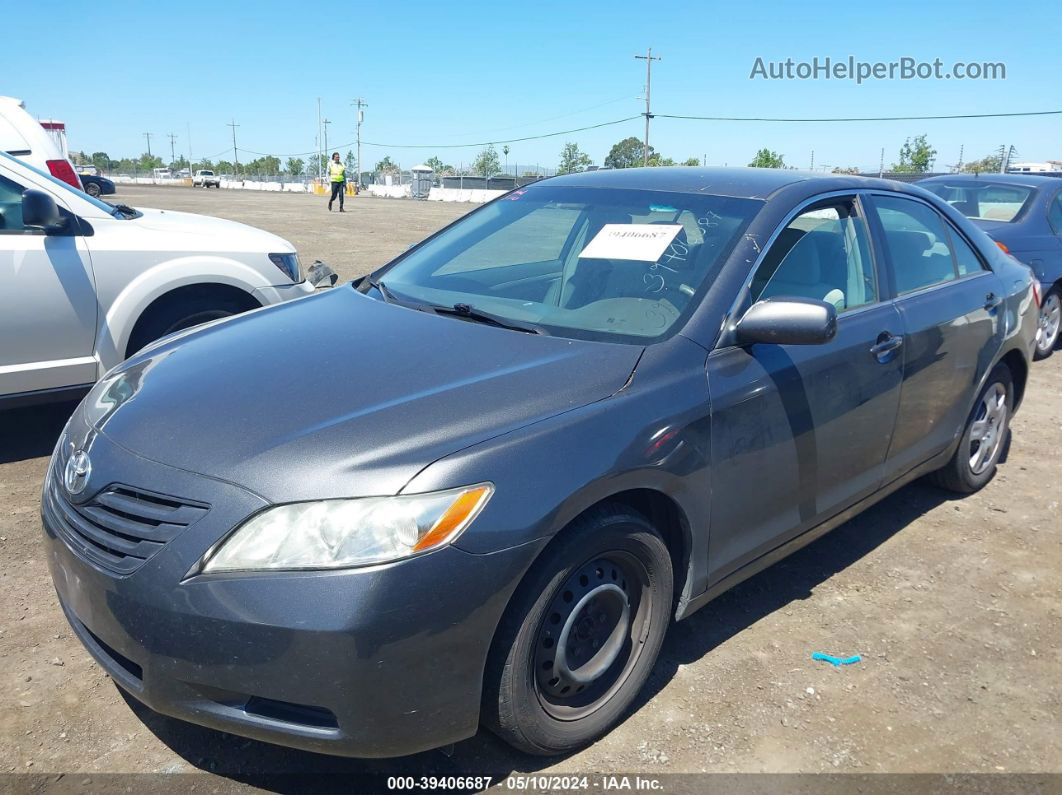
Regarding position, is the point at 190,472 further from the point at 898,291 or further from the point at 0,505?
the point at 898,291

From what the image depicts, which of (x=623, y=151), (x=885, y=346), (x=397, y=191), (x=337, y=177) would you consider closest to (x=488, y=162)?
(x=623, y=151)

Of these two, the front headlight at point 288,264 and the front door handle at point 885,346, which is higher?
the front headlight at point 288,264

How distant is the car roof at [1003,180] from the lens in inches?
334

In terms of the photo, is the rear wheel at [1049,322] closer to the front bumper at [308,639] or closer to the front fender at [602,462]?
the front fender at [602,462]

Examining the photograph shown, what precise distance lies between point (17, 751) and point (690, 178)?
10.3 feet

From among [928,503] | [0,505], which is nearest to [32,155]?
[0,505]

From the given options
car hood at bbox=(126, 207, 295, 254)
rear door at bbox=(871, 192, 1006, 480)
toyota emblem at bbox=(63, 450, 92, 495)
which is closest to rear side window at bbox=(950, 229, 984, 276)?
rear door at bbox=(871, 192, 1006, 480)

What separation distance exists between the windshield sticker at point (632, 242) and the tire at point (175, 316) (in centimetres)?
287

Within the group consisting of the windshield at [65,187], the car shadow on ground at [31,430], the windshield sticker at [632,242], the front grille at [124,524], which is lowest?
the car shadow on ground at [31,430]

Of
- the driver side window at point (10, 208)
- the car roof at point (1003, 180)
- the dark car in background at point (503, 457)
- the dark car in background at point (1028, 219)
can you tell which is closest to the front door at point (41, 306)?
the driver side window at point (10, 208)

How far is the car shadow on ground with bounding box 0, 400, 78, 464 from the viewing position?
491 cm

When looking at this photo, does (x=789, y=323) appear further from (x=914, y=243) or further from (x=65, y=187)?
(x=65, y=187)

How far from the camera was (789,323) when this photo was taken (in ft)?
9.12

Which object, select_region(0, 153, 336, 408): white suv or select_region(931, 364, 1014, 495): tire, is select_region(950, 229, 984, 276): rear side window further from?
select_region(0, 153, 336, 408): white suv
